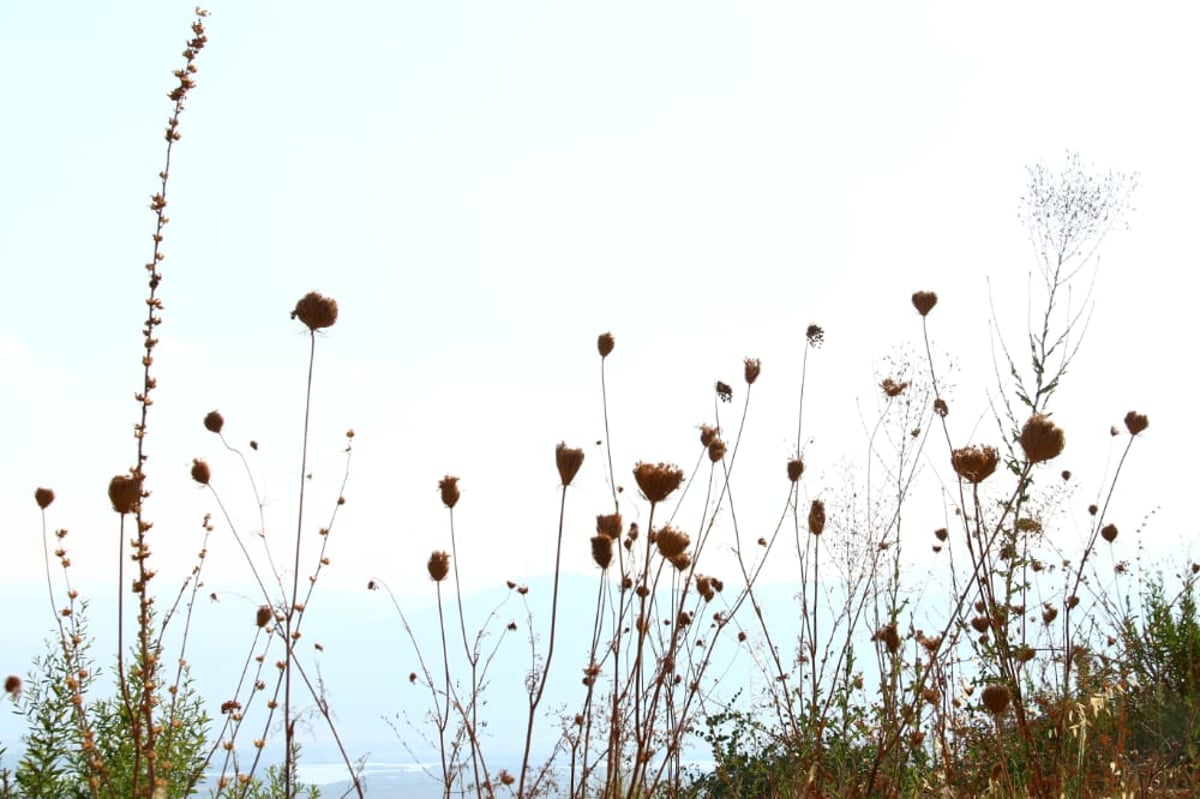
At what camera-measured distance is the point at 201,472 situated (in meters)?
Result: 2.92

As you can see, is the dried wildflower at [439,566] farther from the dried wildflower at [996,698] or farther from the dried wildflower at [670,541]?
the dried wildflower at [996,698]

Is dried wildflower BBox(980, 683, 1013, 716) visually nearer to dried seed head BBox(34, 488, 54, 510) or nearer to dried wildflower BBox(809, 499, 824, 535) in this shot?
dried wildflower BBox(809, 499, 824, 535)

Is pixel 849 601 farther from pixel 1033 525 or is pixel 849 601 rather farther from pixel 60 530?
pixel 60 530

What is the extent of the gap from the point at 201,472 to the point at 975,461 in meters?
1.94

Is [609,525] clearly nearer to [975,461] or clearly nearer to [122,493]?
[975,461]

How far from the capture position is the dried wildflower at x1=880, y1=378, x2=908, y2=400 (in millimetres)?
3902

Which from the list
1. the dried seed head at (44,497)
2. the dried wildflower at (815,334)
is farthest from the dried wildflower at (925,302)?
the dried seed head at (44,497)

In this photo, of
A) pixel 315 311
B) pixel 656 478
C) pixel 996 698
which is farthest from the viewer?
pixel 315 311

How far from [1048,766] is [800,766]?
1.78 metres

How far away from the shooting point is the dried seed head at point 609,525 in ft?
8.43

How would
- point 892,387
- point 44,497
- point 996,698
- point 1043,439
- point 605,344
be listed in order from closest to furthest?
point 1043,439 < point 996,698 < point 44,497 < point 605,344 < point 892,387

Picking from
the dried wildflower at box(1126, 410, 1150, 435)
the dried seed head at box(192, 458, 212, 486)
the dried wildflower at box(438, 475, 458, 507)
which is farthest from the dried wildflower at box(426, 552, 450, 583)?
the dried wildflower at box(1126, 410, 1150, 435)

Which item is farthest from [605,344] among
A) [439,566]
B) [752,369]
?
[439,566]

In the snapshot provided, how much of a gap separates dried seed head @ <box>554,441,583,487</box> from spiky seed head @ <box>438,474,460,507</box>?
0.57 meters
